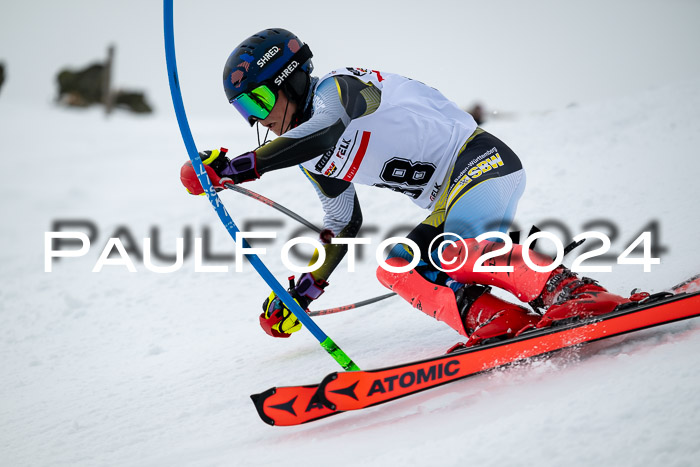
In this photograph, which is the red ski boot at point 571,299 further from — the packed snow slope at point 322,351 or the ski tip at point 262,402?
the ski tip at point 262,402

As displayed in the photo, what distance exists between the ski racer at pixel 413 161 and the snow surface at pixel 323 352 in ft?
1.28

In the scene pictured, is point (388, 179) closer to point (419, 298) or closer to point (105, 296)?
point (419, 298)

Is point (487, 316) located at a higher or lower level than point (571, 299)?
lower

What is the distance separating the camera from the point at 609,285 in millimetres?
3699

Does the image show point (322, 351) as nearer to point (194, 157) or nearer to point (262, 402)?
point (262, 402)

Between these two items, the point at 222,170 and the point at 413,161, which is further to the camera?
the point at 413,161

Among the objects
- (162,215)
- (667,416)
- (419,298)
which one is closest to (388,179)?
(419,298)

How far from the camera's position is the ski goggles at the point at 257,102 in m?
2.85

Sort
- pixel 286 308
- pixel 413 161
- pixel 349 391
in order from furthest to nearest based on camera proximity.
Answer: pixel 286 308
pixel 413 161
pixel 349 391

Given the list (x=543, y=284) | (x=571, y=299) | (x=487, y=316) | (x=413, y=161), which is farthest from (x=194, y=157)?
(x=571, y=299)

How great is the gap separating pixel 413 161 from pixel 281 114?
72 centimetres

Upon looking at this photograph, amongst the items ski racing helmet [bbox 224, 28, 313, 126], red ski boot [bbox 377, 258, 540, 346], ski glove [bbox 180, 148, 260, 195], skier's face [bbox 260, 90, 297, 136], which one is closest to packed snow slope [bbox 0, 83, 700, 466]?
red ski boot [bbox 377, 258, 540, 346]

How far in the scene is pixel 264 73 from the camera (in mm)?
2824

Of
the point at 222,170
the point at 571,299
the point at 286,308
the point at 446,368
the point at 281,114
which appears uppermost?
the point at 281,114
